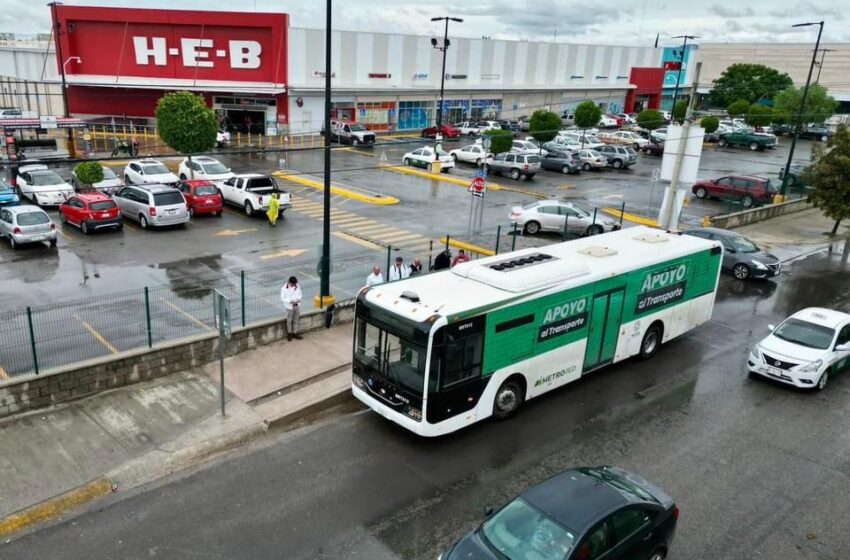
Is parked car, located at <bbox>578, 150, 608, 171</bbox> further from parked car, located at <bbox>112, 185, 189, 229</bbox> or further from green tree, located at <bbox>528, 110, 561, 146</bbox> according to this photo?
parked car, located at <bbox>112, 185, 189, 229</bbox>

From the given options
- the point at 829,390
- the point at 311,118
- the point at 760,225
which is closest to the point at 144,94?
the point at 311,118

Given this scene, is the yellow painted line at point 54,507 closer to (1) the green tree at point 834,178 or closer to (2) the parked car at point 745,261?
(2) the parked car at point 745,261

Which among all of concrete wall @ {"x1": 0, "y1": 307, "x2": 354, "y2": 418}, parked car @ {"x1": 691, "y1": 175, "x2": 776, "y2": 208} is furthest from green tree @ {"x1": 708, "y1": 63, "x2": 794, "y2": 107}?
concrete wall @ {"x1": 0, "y1": 307, "x2": 354, "y2": 418}

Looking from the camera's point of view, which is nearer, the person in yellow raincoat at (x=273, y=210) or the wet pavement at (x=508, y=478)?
the wet pavement at (x=508, y=478)

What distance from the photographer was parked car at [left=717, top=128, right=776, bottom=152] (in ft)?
208

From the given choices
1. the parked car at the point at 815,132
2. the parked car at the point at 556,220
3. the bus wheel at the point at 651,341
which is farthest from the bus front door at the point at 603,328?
the parked car at the point at 815,132

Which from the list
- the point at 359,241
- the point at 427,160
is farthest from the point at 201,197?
the point at 427,160

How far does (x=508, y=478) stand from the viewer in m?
11.3

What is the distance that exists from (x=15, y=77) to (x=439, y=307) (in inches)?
2824

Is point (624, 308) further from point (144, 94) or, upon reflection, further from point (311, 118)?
point (144, 94)

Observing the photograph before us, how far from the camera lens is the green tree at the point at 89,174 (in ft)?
101

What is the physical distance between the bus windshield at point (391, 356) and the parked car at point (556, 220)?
55.5 feet

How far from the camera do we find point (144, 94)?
52969 millimetres

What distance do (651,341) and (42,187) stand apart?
26.9m
